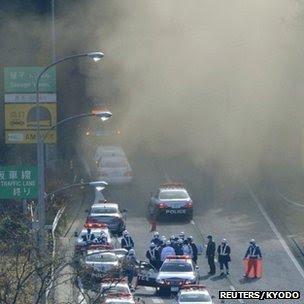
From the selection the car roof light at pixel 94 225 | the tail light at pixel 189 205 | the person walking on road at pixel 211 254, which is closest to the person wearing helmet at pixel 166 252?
the person walking on road at pixel 211 254

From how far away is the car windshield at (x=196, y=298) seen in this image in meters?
30.5

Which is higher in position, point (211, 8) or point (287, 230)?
point (211, 8)

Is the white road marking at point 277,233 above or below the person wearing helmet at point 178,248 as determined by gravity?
below

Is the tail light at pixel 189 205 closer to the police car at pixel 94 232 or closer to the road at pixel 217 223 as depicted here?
the road at pixel 217 223

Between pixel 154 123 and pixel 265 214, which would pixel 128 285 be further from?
pixel 154 123

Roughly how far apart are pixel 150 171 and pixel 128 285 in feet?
77.4

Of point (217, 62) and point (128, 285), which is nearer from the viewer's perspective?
point (128, 285)

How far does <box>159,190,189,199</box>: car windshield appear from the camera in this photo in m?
43.5

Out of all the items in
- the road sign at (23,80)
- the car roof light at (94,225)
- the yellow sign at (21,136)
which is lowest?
the car roof light at (94,225)

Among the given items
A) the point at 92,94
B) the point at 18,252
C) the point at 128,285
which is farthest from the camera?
the point at 92,94

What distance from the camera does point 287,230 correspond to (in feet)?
137

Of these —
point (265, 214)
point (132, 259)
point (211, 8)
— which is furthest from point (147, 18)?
point (132, 259)

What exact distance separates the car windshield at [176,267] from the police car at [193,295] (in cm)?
236

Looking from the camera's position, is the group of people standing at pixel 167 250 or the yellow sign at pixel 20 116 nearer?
the group of people standing at pixel 167 250
